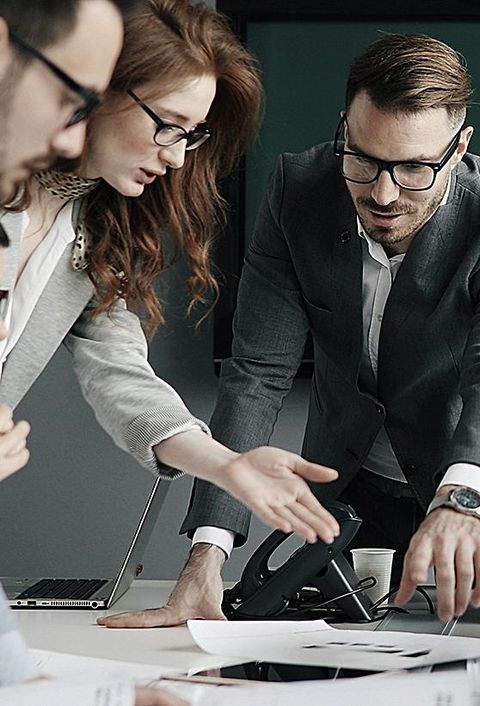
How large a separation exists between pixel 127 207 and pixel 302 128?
1.70 metres

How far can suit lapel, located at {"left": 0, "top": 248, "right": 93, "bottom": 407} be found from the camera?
5.80ft

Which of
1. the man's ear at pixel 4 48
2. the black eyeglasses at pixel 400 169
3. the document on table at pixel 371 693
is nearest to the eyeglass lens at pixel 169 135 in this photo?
the black eyeglasses at pixel 400 169

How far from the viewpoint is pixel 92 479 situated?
3.51 meters

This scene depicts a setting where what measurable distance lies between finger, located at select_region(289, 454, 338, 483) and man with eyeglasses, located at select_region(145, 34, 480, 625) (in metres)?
A: 0.34

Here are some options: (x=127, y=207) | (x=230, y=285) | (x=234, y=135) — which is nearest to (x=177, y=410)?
(x=127, y=207)

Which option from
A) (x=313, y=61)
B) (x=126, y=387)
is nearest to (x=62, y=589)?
(x=126, y=387)

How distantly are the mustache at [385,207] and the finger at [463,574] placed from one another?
68 cm

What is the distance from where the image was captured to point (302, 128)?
343 centimetres

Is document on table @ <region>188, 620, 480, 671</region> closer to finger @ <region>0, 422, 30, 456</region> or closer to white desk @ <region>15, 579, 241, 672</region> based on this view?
white desk @ <region>15, 579, 241, 672</region>

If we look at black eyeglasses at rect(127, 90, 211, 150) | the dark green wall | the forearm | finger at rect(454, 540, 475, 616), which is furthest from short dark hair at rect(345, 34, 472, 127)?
the dark green wall

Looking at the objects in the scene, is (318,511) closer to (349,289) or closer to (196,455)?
(196,455)

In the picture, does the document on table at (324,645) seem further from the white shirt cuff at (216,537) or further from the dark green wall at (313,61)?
the dark green wall at (313,61)

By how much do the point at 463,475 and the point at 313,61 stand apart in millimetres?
2001

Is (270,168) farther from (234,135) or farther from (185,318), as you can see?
(234,135)
